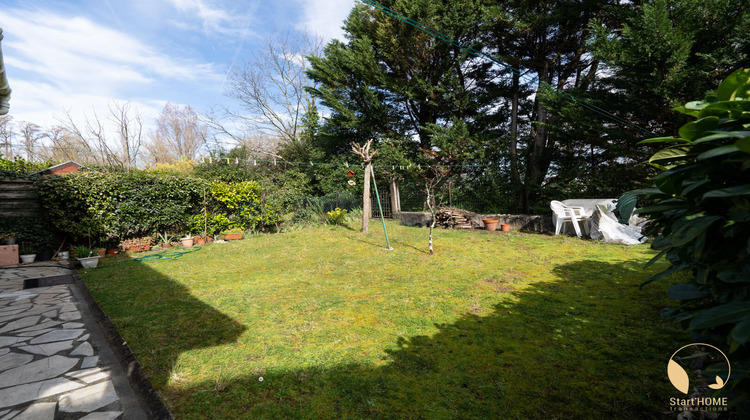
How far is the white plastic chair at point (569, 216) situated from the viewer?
7.12 metres

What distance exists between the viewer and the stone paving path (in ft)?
6.22

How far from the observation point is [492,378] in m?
2.09

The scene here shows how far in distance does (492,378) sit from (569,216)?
6.78 m

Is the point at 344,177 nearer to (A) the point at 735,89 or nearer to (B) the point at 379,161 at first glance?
(B) the point at 379,161

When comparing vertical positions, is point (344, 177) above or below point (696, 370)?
above

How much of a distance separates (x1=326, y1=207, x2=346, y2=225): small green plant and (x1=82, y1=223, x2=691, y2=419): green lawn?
587 centimetres

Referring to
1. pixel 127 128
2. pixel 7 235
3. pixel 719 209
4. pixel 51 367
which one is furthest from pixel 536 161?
pixel 127 128

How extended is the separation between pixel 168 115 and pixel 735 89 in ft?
103

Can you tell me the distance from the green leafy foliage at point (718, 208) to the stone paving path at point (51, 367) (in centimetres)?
291

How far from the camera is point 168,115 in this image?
81.2 feet

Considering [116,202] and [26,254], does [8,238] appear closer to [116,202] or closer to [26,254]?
[26,254]

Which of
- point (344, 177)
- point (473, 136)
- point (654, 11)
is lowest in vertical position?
point (344, 177)

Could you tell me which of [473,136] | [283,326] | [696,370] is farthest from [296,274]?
[473,136]

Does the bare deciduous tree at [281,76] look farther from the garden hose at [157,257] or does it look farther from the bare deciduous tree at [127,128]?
the garden hose at [157,257]
